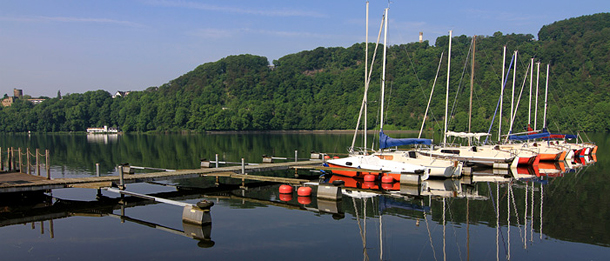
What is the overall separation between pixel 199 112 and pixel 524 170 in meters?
156

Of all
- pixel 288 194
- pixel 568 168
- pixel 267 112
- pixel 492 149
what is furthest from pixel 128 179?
pixel 267 112

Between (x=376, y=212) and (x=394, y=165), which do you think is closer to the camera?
(x=376, y=212)

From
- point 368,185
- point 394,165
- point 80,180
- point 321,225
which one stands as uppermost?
point 394,165

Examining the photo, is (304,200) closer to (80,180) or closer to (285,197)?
(285,197)

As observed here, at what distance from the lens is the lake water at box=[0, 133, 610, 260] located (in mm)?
16844

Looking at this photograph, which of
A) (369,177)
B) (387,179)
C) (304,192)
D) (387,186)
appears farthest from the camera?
(369,177)

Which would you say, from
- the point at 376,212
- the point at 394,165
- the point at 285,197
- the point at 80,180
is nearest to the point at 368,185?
the point at 394,165

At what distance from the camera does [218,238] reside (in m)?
18.5

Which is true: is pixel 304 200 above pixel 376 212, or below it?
above

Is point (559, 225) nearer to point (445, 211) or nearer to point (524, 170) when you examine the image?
point (445, 211)

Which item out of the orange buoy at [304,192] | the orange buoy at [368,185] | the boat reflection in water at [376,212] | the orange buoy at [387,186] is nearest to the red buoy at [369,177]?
the orange buoy at [368,185]

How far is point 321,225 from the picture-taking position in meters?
20.4

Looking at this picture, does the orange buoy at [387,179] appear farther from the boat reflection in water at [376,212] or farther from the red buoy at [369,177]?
the red buoy at [369,177]

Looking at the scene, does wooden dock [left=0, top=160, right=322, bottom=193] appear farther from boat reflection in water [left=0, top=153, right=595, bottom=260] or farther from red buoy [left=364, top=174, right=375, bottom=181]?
red buoy [left=364, top=174, right=375, bottom=181]
